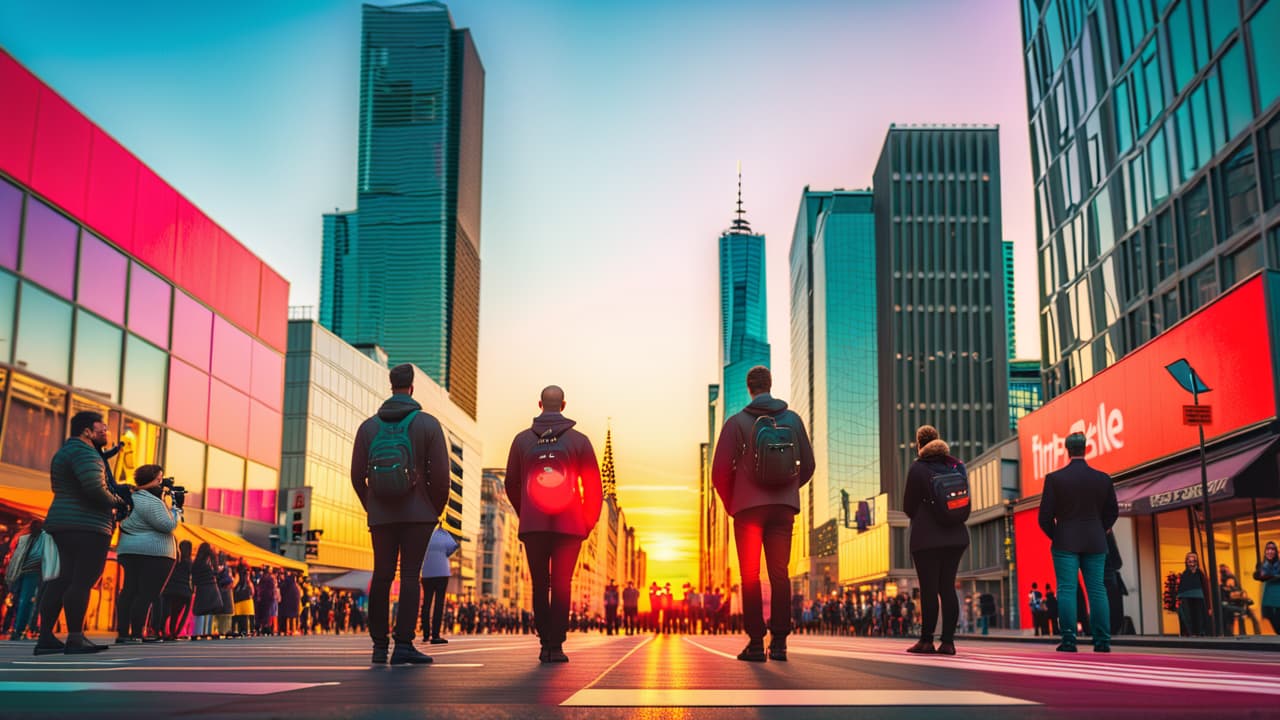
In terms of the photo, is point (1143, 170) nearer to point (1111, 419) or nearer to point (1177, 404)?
point (1111, 419)

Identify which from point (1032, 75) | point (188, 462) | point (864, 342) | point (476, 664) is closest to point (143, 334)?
point (188, 462)

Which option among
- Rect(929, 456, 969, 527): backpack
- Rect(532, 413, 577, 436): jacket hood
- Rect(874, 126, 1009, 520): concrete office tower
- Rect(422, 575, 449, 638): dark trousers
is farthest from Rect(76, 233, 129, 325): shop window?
Rect(874, 126, 1009, 520): concrete office tower

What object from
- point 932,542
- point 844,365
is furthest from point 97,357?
point 844,365

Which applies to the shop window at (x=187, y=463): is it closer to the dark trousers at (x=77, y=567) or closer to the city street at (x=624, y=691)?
the dark trousers at (x=77, y=567)

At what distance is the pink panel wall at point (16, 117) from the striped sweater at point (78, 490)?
1889 cm

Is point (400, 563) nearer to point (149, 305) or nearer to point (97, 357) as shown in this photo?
point (97, 357)

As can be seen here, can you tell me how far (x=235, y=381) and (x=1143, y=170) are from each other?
2990cm

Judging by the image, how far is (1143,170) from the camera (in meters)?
37.3

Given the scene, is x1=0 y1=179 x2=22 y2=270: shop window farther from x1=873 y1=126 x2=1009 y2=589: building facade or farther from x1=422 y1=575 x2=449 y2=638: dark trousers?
x1=873 y1=126 x2=1009 y2=589: building facade

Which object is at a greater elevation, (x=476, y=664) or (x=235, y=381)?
(x=235, y=381)

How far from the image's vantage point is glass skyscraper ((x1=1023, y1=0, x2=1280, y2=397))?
29312 mm

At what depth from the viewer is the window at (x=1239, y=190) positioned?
96.4 ft

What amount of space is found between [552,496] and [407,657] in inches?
63.3

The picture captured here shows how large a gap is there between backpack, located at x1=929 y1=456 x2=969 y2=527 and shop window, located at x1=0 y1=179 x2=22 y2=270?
22.3m
